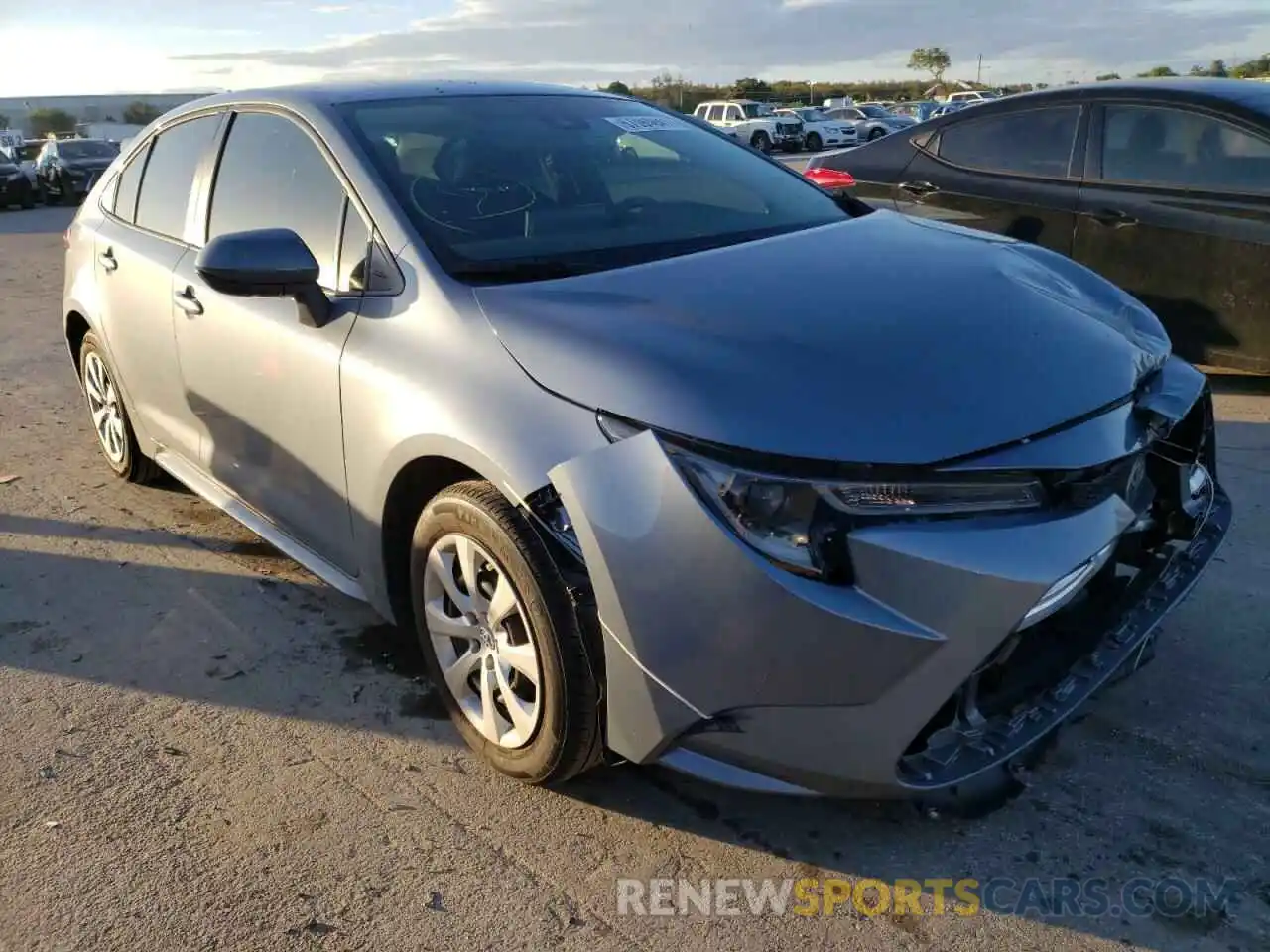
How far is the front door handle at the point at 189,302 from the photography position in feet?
12.0

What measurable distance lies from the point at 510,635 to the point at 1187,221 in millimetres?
4448

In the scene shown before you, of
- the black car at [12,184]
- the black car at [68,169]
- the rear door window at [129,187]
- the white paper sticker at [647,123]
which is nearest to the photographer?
the white paper sticker at [647,123]

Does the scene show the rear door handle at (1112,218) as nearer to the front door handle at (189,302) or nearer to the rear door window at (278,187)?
the rear door window at (278,187)

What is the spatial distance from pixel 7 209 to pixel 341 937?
27.8 metres

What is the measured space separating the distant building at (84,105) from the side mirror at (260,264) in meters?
64.6

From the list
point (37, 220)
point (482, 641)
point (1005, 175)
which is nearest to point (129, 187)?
point (482, 641)

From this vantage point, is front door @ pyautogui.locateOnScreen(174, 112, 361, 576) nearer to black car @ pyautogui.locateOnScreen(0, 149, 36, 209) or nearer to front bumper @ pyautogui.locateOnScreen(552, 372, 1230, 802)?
front bumper @ pyautogui.locateOnScreen(552, 372, 1230, 802)

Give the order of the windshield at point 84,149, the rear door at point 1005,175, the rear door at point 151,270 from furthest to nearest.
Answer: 1. the windshield at point 84,149
2. the rear door at point 1005,175
3. the rear door at point 151,270

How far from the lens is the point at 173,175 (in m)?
4.14

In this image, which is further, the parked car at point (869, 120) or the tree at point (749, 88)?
the tree at point (749, 88)

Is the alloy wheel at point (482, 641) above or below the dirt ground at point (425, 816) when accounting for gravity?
above

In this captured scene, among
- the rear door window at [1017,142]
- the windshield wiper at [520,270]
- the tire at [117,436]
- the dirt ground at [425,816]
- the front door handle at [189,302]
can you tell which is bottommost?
the dirt ground at [425,816]

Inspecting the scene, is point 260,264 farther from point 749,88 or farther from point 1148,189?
point 749,88

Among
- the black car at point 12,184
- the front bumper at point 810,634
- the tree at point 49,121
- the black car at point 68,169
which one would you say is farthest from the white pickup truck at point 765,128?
the tree at point 49,121
